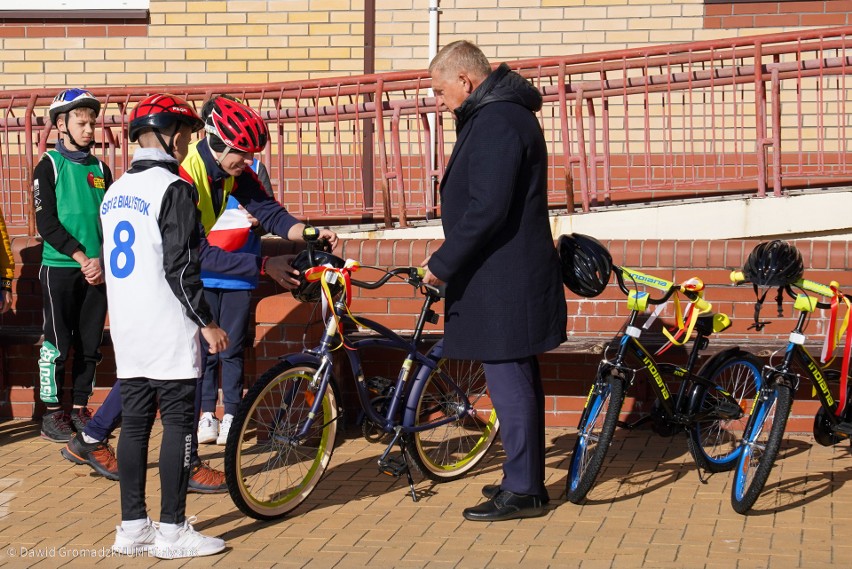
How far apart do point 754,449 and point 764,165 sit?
134 inches

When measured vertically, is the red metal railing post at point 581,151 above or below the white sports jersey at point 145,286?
above

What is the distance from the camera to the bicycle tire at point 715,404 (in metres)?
6.43

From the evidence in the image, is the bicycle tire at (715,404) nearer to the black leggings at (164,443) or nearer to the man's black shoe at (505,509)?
the man's black shoe at (505,509)

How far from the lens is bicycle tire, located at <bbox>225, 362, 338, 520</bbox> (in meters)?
5.63

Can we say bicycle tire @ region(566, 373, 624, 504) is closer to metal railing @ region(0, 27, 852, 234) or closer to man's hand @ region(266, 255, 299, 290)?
man's hand @ region(266, 255, 299, 290)

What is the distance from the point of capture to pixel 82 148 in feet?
23.4

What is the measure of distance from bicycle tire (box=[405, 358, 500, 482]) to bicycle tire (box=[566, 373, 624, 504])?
59cm

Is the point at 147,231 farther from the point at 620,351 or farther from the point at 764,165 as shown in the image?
the point at 764,165

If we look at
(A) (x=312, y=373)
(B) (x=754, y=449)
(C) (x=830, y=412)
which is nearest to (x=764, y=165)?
(C) (x=830, y=412)

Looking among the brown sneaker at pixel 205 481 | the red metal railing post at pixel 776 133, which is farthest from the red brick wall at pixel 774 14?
the brown sneaker at pixel 205 481

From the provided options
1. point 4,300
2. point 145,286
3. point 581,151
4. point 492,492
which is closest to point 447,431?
point 492,492

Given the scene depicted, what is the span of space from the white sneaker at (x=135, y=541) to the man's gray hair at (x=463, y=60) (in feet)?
Result: 7.42

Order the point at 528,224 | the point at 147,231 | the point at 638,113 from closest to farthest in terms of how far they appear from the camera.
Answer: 1. the point at 147,231
2. the point at 528,224
3. the point at 638,113

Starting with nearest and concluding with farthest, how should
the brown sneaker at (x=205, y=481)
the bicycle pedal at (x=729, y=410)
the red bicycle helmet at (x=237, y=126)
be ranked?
the red bicycle helmet at (x=237, y=126), the brown sneaker at (x=205, y=481), the bicycle pedal at (x=729, y=410)
